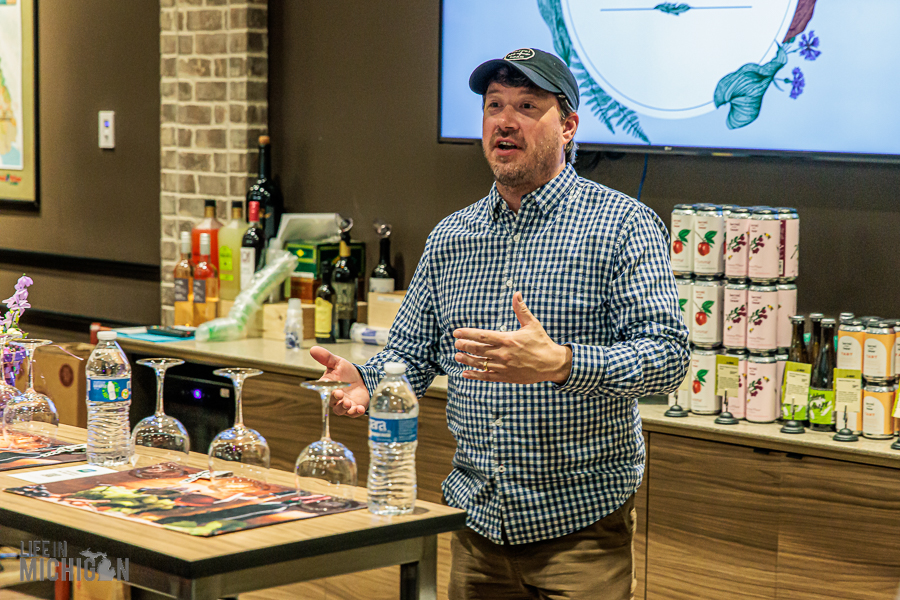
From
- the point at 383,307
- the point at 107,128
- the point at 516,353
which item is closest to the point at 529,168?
the point at 516,353

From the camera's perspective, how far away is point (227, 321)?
4293mm

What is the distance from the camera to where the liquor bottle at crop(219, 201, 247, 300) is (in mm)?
4488

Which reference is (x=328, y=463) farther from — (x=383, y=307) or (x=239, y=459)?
(x=383, y=307)

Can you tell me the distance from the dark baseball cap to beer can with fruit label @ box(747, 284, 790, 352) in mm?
986

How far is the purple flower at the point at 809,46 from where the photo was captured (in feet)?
10.5

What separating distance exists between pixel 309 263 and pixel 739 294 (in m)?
1.77

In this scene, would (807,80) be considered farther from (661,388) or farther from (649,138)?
(661,388)

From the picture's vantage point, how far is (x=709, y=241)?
317 cm

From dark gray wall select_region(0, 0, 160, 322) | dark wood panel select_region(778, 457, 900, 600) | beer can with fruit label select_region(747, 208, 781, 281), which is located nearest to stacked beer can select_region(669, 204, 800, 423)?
beer can with fruit label select_region(747, 208, 781, 281)

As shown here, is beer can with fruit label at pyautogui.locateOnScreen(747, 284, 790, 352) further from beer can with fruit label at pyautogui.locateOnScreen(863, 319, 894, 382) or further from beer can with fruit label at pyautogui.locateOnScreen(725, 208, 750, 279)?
beer can with fruit label at pyautogui.locateOnScreen(863, 319, 894, 382)

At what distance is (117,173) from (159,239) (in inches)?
16.7

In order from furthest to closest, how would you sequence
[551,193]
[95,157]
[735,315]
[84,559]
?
[95,157], [735,315], [551,193], [84,559]

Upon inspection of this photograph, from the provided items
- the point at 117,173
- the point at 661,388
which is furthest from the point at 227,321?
the point at 661,388

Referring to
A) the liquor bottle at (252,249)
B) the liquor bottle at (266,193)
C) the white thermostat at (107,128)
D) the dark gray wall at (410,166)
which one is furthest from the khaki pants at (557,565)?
the white thermostat at (107,128)
